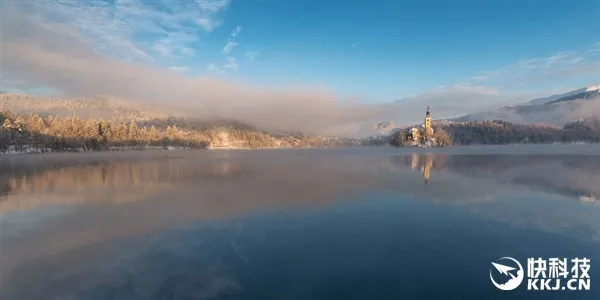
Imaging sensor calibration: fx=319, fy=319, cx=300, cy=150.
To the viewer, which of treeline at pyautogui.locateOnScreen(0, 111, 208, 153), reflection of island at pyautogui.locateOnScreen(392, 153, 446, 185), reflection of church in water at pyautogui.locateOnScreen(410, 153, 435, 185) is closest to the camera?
reflection of church in water at pyautogui.locateOnScreen(410, 153, 435, 185)

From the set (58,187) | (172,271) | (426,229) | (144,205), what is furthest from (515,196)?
(58,187)

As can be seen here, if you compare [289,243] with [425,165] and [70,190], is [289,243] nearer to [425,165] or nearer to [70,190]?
[70,190]

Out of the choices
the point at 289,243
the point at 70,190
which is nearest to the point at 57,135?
the point at 70,190

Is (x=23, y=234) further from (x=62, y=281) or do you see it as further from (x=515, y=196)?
(x=515, y=196)

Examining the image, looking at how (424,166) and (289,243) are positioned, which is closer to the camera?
(289,243)

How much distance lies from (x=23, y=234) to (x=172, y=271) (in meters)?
12.8

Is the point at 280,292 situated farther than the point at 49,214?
No

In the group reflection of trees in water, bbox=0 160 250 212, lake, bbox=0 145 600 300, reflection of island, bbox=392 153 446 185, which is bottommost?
reflection of island, bbox=392 153 446 185

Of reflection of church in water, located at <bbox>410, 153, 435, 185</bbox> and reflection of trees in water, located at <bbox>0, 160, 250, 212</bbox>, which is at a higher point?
reflection of trees in water, located at <bbox>0, 160, 250, 212</bbox>

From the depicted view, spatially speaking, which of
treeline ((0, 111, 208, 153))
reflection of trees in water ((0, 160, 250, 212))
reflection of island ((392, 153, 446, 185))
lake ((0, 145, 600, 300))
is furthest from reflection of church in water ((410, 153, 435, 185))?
treeline ((0, 111, 208, 153))

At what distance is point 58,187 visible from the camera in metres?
38.7

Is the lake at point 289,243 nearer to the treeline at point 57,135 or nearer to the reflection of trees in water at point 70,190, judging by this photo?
the reflection of trees in water at point 70,190

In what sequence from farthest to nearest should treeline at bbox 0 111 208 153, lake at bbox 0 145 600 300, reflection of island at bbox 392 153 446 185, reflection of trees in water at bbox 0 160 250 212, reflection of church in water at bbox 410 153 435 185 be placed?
treeline at bbox 0 111 208 153
reflection of island at bbox 392 153 446 185
reflection of church in water at bbox 410 153 435 185
reflection of trees in water at bbox 0 160 250 212
lake at bbox 0 145 600 300

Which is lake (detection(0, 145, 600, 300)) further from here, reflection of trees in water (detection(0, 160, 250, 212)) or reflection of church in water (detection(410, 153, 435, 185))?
reflection of church in water (detection(410, 153, 435, 185))
